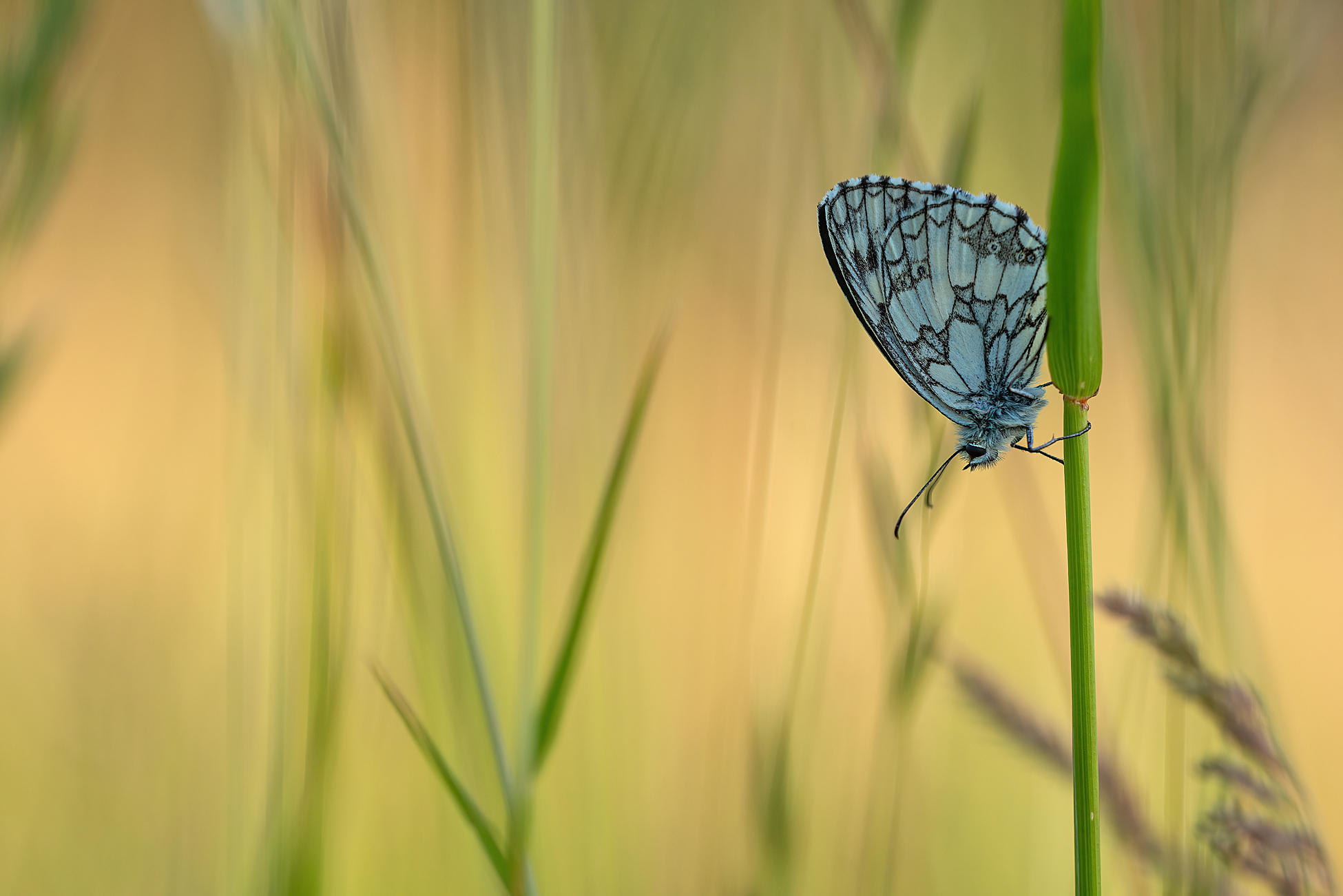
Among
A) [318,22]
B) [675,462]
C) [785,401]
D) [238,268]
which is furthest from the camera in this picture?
[675,462]

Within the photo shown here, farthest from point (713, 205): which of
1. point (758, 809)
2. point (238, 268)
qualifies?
point (758, 809)

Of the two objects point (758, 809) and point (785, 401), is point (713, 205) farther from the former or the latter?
point (758, 809)

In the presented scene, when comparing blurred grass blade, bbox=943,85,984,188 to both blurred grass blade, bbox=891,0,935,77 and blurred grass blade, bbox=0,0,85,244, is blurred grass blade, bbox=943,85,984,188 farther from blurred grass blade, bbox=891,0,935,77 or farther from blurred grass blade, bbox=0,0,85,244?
blurred grass blade, bbox=0,0,85,244

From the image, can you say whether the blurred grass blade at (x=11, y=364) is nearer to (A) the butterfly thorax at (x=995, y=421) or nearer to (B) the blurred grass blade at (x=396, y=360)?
(B) the blurred grass blade at (x=396, y=360)

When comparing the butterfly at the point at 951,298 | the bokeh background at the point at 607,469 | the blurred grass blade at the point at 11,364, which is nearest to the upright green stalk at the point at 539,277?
the bokeh background at the point at 607,469

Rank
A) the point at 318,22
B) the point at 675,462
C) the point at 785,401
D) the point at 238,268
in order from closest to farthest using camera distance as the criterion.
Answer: the point at 318,22
the point at 238,268
the point at 785,401
the point at 675,462
